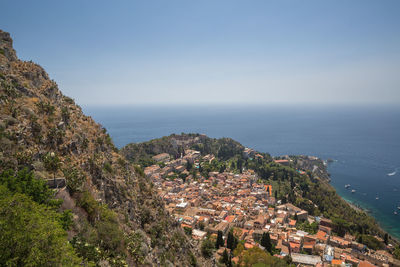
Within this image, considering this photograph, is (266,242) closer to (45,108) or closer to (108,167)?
(108,167)

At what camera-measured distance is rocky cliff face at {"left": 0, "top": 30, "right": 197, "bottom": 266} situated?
1475cm

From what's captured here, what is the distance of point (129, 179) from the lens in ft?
82.0

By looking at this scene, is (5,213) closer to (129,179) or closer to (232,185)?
(129,179)

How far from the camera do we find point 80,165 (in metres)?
18.9

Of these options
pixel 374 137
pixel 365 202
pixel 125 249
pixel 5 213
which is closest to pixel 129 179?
pixel 125 249

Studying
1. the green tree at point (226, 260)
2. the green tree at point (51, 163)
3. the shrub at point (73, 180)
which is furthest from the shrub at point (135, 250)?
the green tree at point (226, 260)

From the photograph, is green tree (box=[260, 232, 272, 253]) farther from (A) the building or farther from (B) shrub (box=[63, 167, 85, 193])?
(B) shrub (box=[63, 167, 85, 193])

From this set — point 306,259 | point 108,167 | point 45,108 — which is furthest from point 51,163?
point 306,259

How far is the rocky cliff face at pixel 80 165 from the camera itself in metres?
14.8

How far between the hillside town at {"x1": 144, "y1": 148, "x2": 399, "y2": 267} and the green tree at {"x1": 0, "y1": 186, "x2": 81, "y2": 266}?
24061 mm

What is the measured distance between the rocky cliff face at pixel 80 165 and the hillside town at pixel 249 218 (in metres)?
9.43

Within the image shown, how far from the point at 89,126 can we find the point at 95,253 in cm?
1679

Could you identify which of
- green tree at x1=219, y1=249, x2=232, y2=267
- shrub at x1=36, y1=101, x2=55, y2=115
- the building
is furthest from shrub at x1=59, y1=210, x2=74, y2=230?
the building

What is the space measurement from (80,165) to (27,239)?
1101 cm
